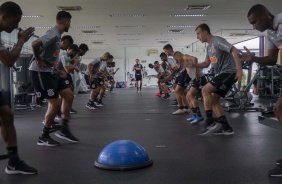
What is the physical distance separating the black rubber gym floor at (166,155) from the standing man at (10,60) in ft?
0.27

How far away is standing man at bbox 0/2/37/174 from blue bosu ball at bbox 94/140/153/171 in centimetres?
57

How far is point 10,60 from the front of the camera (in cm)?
229

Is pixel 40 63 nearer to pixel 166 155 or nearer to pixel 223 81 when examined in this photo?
pixel 166 155

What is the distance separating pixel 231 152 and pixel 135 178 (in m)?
1.23

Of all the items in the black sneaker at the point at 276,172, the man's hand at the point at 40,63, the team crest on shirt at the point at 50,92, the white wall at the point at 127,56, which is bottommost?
the black sneaker at the point at 276,172

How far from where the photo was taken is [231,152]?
10.7 feet

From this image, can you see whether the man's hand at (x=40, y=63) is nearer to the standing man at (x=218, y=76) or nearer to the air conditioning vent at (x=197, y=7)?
the standing man at (x=218, y=76)

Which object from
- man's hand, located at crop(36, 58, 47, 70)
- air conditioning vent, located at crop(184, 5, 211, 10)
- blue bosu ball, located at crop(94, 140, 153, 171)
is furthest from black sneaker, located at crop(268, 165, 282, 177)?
air conditioning vent, located at crop(184, 5, 211, 10)

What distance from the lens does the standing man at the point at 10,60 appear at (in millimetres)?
2301

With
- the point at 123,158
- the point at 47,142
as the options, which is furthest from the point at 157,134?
the point at 123,158

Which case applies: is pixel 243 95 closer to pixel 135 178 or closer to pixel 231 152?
pixel 231 152

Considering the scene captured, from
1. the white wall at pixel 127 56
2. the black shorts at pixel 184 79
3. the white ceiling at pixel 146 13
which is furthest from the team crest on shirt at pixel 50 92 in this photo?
the white wall at pixel 127 56

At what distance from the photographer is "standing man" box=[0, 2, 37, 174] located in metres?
2.30

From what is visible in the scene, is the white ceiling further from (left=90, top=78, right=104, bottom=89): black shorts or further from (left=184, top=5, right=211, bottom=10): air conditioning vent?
(left=90, top=78, right=104, bottom=89): black shorts
